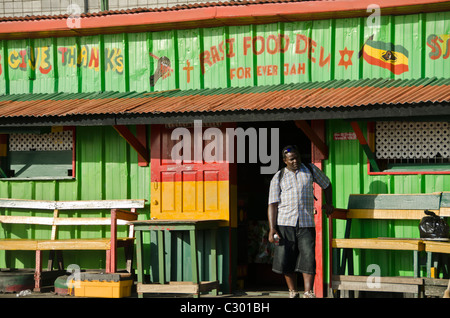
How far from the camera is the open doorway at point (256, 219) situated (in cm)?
1369

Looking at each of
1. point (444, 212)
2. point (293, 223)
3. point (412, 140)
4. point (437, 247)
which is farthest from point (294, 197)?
point (412, 140)

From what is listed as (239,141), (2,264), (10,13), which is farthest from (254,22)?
(10,13)

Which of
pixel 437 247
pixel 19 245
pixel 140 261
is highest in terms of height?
pixel 437 247

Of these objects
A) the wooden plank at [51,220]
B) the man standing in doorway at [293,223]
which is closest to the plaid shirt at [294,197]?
the man standing in doorway at [293,223]

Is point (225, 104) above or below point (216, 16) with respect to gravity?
below

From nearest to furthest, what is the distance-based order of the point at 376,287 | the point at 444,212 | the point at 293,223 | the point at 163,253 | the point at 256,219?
1. the point at 293,223
2. the point at 376,287
3. the point at 444,212
4. the point at 163,253
5. the point at 256,219

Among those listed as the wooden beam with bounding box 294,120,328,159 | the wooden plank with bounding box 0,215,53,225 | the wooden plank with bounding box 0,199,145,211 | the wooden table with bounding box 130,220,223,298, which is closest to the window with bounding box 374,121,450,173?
the wooden beam with bounding box 294,120,328,159

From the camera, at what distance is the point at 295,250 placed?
35.9 feet

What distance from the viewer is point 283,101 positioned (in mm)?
12016

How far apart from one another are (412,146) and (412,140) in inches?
3.3

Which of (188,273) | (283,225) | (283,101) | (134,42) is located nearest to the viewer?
(283,225)

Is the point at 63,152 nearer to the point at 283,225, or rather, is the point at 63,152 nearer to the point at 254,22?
→ the point at 254,22

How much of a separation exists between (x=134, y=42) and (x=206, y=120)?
8.63ft

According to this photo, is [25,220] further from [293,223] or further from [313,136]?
[293,223]
